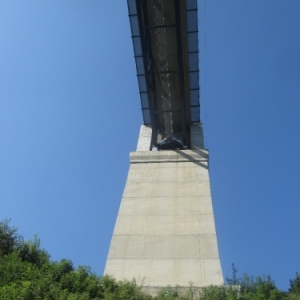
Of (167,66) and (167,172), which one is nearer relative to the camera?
(167,172)

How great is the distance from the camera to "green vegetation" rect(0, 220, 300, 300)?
372 inches

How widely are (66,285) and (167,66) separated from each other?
1205 cm

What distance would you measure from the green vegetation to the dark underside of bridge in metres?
10.3

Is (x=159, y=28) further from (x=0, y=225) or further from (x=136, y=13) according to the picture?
(x=0, y=225)

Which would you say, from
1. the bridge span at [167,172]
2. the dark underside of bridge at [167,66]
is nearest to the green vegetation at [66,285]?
the bridge span at [167,172]

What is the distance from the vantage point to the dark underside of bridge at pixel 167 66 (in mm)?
17906

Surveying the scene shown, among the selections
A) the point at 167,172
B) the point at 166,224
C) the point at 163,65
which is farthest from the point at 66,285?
the point at 163,65

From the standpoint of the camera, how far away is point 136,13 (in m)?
17.8

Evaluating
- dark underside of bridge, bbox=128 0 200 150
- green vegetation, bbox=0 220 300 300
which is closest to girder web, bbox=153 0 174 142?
dark underside of bridge, bbox=128 0 200 150

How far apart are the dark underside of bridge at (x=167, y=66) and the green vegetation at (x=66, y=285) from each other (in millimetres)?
10323

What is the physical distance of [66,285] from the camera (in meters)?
10.6

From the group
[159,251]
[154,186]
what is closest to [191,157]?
[154,186]

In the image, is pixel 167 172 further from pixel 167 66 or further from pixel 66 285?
pixel 66 285

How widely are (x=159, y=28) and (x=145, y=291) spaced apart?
37.6 feet
